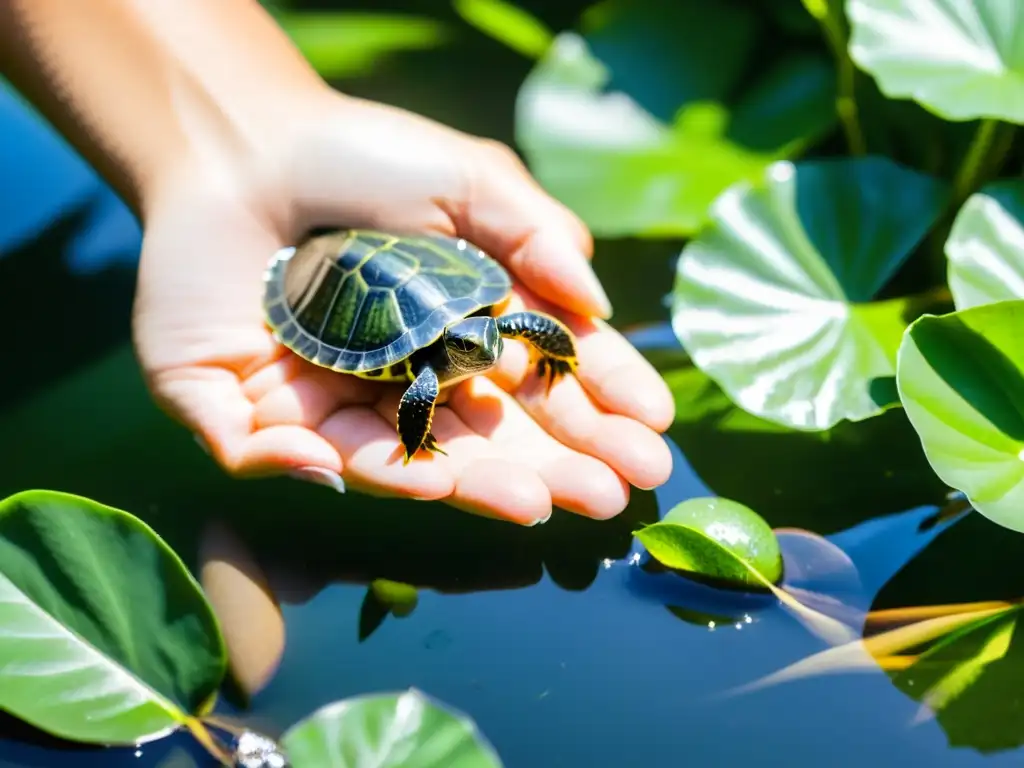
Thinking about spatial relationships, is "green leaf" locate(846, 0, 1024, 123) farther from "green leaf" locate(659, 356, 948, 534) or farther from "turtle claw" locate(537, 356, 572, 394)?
"turtle claw" locate(537, 356, 572, 394)

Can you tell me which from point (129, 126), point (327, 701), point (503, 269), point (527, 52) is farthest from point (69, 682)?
point (527, 52)

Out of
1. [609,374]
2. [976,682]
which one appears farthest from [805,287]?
[976,682]

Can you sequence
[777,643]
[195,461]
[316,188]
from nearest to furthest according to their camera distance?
[777,643]
[195,461]
[316,188]

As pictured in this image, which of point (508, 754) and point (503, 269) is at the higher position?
point (503, 269)

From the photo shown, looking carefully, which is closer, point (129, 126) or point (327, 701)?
point (327, 701)

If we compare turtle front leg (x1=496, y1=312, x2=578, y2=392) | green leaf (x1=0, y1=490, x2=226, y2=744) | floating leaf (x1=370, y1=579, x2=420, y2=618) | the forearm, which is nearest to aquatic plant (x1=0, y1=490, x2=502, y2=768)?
green leaf (x1=0, y1=490, x2=226, y2=744)

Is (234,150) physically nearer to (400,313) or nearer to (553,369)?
(400,313)

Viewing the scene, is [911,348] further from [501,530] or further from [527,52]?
[527,52]
